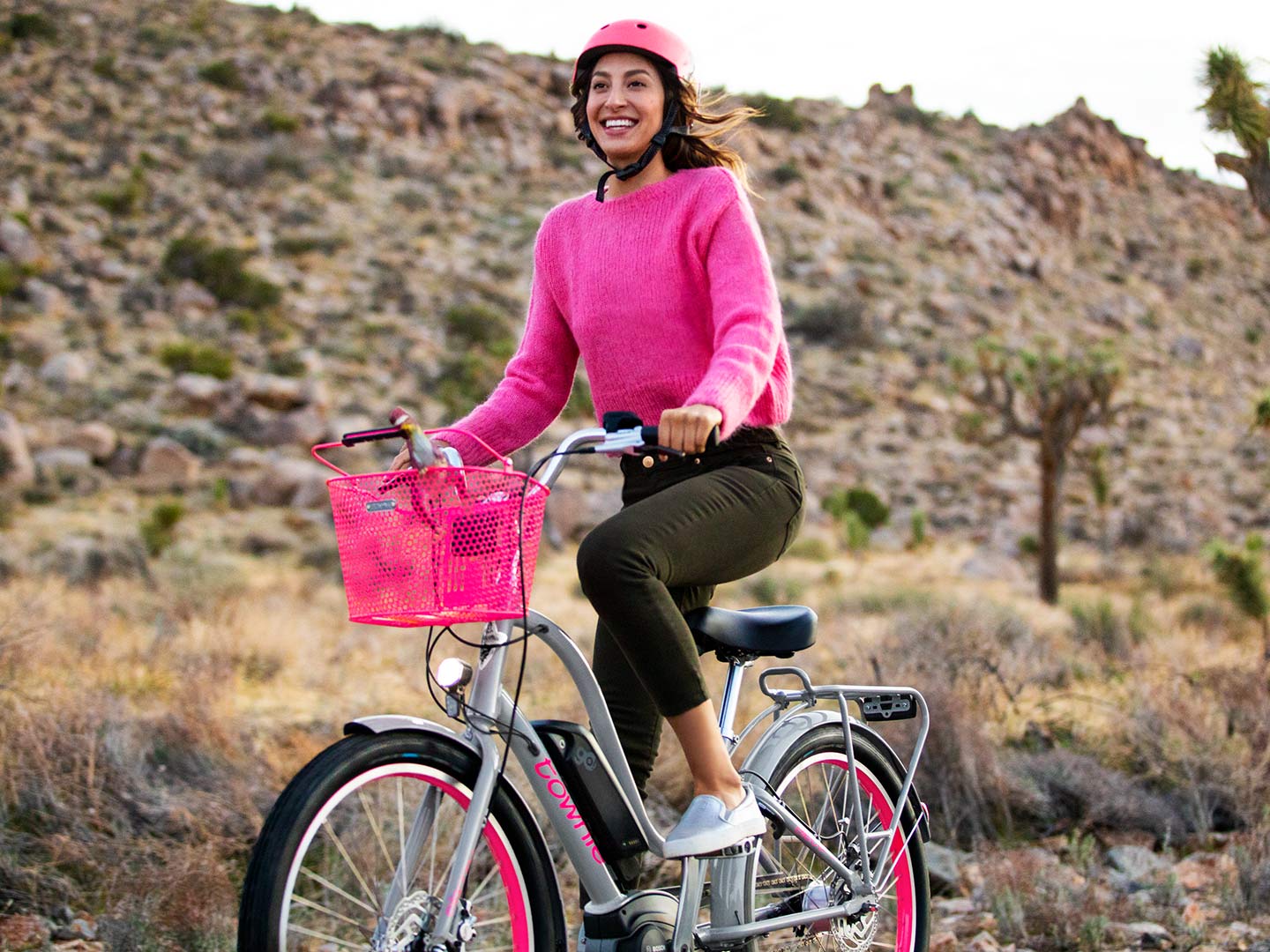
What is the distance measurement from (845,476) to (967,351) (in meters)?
9.01

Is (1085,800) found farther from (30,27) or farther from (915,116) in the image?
(915,116)

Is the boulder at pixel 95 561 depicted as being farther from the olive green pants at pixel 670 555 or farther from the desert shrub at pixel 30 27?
the desert shrub at pixel 30 27

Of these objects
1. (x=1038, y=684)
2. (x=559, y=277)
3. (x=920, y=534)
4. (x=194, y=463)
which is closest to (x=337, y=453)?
(x=194, y=463)

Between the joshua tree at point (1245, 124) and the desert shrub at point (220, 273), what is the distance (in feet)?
72.7

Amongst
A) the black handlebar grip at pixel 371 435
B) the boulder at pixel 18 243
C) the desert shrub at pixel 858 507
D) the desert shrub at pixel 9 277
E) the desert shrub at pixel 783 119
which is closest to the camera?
the black handlebar grip at pixel 371 435

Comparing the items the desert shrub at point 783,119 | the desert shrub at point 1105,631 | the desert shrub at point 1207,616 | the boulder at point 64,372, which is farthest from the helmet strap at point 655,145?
the desert shrub at point 783,119

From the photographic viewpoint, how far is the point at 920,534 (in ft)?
71.6

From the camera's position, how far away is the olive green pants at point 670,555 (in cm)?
263

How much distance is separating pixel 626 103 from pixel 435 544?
1.26 m

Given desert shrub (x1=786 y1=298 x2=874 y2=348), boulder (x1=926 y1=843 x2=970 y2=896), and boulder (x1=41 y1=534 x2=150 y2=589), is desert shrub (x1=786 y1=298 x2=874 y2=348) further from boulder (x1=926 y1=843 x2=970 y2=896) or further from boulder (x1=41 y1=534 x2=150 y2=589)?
boulder (x1=926 y1=843 x2=970 y2=896)

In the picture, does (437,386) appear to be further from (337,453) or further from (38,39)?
(38,39)

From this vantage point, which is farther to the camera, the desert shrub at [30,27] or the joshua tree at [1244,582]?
the desert shrub at [30,27]

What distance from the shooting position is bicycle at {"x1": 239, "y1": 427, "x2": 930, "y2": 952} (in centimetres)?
244

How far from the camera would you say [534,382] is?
10.7 feet
